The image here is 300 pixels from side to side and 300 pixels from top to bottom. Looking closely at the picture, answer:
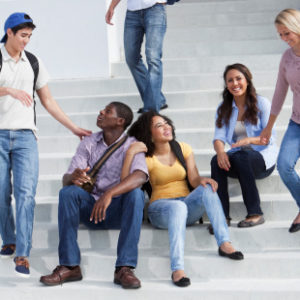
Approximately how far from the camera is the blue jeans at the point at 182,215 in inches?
116

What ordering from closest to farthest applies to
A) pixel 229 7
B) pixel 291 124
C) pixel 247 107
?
pixel 291 124 → pixel 247 107 → pixel 229 7

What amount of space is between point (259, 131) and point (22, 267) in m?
1.65

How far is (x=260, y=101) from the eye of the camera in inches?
140

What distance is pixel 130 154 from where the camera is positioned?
326 cm

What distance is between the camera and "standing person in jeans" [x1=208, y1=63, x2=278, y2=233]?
328cm

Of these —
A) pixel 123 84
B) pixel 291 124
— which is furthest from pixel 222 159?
pixel 123 84

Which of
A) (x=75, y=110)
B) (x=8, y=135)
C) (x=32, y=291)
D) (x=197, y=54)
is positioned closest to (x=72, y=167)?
(x=8, y=135)

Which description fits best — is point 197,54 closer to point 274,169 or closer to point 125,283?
point 274,169

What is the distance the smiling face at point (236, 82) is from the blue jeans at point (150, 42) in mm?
740

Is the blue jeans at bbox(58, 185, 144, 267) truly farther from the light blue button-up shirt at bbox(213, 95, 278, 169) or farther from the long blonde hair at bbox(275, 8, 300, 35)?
the long blonde hair at bbox(275, 8, 300, 35)

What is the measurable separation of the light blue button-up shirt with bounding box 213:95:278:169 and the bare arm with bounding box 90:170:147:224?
0.69 metres

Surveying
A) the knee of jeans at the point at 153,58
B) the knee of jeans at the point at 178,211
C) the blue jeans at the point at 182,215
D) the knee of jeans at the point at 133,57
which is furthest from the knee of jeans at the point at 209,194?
the knee of jeans at the point at 133,57

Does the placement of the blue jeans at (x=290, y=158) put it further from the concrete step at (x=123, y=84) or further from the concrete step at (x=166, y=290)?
the concrete step at (x=123, y=84)

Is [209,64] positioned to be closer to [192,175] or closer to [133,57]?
[133,57]
